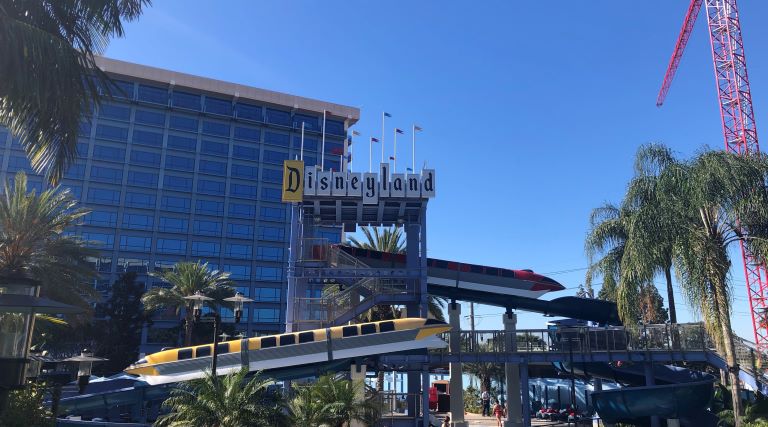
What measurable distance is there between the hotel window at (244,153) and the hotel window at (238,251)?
1420 cm

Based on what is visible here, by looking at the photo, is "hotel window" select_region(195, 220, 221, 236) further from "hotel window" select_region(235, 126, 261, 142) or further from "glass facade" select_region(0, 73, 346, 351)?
"hotel window" select_region(235, 126, 261, 142)

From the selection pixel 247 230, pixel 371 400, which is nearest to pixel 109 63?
pixel 247 230

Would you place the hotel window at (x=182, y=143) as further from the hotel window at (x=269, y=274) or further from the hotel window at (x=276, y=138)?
the hotel window at (x=269, y=274)

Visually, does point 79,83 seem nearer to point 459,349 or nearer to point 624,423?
point 459,349

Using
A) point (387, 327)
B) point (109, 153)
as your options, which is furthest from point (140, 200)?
point (387, 327)

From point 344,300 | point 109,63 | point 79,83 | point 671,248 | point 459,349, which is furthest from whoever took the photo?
point 109,63

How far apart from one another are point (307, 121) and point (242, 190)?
660 inches

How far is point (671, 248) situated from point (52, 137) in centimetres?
1995

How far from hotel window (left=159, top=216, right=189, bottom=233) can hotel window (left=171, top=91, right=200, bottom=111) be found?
1766 cm

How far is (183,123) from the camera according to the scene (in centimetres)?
8944

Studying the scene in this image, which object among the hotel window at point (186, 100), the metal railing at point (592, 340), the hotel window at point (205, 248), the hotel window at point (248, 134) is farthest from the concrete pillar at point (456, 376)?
the hotel window at point (186, 100)

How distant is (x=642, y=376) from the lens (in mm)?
32844

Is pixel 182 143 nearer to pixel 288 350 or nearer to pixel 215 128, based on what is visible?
pixel 215 128

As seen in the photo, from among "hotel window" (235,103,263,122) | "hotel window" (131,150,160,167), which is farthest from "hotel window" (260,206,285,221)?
"hotel window" (131,150,160,167)
